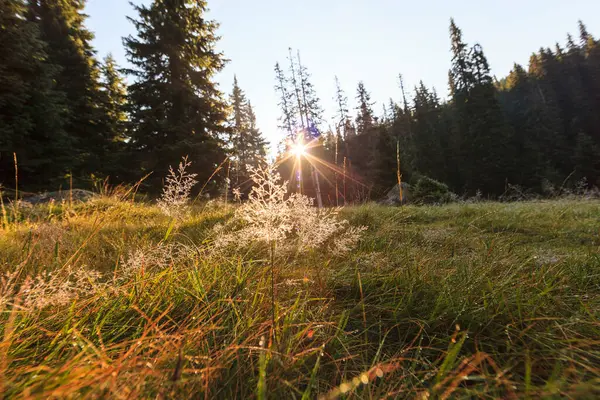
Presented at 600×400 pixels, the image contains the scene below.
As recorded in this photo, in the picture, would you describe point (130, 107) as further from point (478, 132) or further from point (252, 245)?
point (478, 132)

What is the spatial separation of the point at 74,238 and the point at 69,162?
10611 millimetres

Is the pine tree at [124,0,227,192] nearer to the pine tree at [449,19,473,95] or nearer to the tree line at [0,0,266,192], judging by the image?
the tree line at [0,0,266,192]

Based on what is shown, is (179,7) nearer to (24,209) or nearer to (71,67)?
(71,67)

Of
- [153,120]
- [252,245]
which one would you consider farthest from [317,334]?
[153,120]

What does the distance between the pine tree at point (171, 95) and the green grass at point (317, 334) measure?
8250 millimetres

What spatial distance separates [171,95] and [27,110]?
4.64 meters

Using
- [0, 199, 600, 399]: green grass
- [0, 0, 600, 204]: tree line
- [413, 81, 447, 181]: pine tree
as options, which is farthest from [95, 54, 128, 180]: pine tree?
[413, 81, 447, 181]: pine tree

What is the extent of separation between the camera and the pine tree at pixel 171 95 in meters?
9.70

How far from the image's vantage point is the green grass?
748mm

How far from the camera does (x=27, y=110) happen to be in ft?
28.7

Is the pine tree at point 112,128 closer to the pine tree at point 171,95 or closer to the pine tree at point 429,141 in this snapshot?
the pine tree at point 171,95

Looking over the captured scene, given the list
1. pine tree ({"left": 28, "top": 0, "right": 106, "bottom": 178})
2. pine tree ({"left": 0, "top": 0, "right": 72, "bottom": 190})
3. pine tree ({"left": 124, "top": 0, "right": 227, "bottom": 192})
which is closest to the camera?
pine tree ({"left": 0, "top": 0, "right": 72, "bottom": 190})

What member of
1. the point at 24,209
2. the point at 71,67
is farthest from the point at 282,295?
the point at 71,67

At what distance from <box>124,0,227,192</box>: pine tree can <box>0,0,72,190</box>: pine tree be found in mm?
2630
